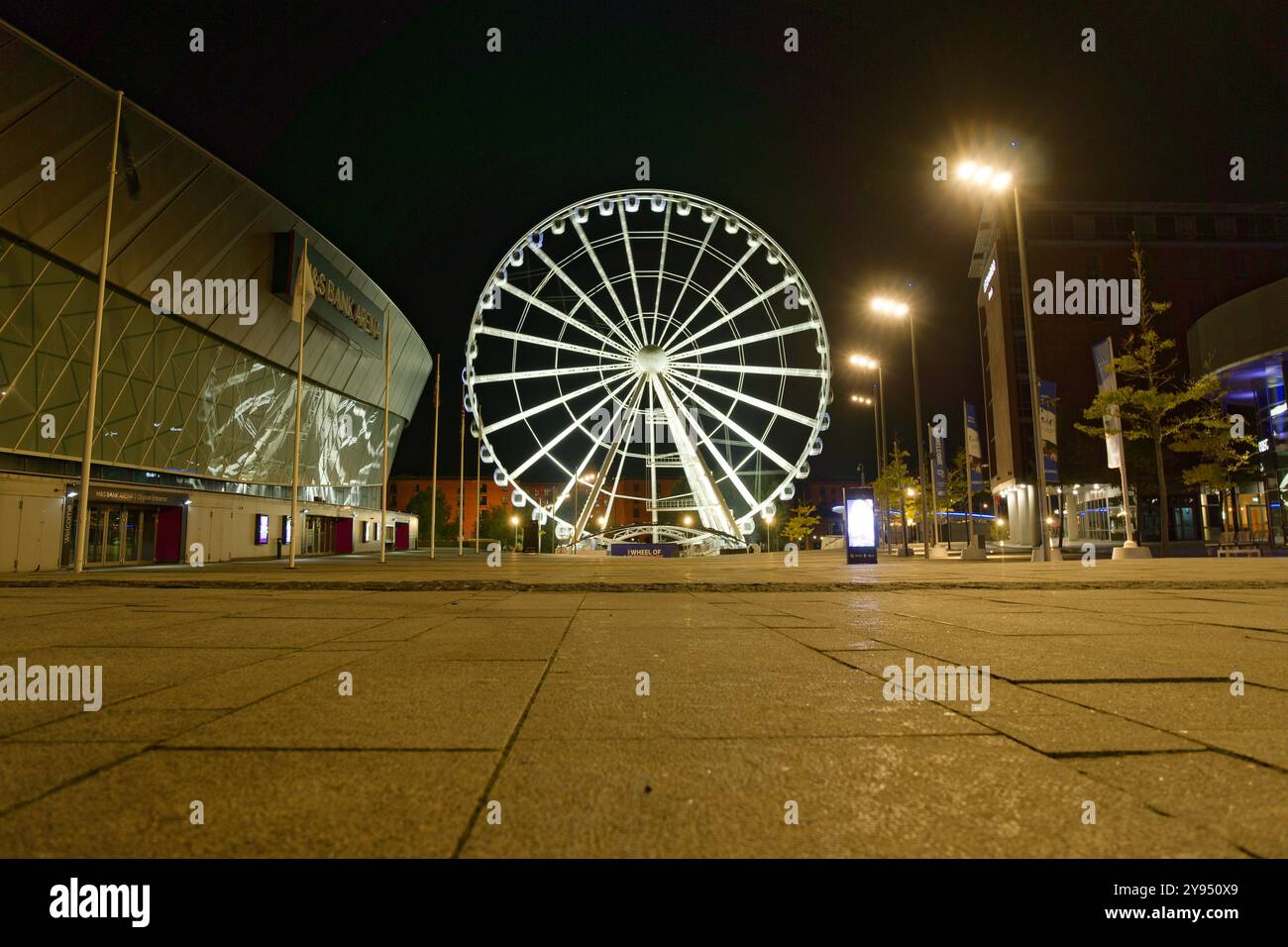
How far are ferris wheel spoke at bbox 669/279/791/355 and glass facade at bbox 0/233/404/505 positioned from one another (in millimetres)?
21722

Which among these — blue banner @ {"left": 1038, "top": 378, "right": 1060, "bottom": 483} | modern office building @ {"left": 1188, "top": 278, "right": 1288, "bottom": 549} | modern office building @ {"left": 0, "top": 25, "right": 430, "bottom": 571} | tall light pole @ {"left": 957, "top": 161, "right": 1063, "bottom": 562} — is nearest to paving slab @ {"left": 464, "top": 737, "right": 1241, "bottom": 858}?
tall light pole @ {"left": 957, "top": 161, "right": 1063, "bottom": 562}

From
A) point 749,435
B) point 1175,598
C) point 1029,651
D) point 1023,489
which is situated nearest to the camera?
point 1029,651

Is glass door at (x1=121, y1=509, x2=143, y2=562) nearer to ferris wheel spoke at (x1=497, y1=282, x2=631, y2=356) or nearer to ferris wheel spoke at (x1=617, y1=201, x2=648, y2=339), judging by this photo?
ferris wheel spoke at (x1=497, y1=282, x2=631, y2=356)

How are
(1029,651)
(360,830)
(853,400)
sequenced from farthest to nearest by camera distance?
(853,400)
(1029,651)
(360,830)

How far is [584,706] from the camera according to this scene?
3064mm

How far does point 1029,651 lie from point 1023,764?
107 inches

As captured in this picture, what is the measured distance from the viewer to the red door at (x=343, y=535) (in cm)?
5403

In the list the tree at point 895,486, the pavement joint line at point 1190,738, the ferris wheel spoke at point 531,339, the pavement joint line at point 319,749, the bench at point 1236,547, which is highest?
the ferris wheel spoke at point 531,339

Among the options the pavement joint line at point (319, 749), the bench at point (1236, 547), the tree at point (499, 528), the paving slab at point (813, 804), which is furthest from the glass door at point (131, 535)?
the tree at point (499, 528)

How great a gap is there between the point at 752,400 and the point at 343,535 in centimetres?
3413

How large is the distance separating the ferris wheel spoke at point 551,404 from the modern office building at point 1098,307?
1446 inches

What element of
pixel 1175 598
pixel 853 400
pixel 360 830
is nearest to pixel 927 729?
pixel 360 830

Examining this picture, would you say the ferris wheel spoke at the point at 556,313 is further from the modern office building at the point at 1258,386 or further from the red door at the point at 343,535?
the modern office building at the point at 1258,386
